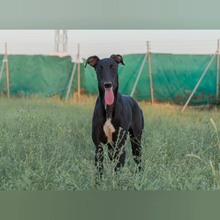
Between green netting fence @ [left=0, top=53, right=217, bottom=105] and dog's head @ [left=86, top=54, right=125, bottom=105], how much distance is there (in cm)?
7

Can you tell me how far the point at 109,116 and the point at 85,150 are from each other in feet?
0.88

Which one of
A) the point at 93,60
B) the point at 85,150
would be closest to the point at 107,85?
the point at 93,60

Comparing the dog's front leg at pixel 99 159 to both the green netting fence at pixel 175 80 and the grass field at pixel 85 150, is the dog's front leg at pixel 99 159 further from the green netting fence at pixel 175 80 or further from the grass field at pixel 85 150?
the green netting fence at pixel 175 80

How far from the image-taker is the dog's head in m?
3.27

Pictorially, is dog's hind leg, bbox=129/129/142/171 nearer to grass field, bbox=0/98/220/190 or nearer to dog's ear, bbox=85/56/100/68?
grass field, bbox=0/98/220/190

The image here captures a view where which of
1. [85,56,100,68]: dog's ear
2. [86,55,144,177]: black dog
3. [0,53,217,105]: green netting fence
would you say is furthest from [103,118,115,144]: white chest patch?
[85,56,100,68]: dog's ear

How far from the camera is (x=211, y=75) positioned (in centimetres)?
342

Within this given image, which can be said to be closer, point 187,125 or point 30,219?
point 30,219

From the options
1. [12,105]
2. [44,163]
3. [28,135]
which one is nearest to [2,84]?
[12,105]

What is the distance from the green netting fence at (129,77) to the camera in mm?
3393

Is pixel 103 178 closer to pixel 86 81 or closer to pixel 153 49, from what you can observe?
pixel 86 81

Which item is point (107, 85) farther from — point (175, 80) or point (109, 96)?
point (175, 80)

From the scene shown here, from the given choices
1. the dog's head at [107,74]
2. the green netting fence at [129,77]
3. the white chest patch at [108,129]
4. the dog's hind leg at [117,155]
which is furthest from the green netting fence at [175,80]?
the dog's hind leg at [117,155]

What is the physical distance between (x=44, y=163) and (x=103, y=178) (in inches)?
14.9
